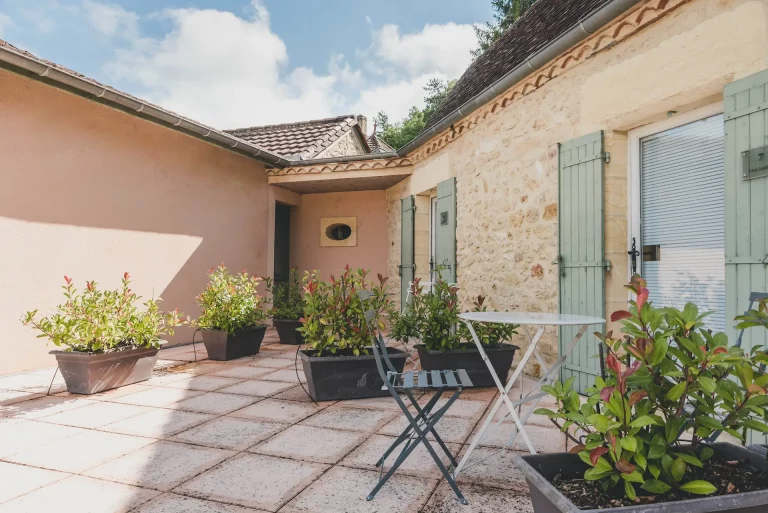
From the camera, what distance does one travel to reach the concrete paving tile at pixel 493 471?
83.9 inches

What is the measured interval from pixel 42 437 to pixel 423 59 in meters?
30.8

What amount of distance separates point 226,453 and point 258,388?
147cm

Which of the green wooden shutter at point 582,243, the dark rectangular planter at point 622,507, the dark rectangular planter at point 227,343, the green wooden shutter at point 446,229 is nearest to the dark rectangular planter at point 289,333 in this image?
the dark rectangular planter at point 227,343

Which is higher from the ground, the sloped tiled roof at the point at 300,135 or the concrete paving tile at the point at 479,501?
the sloped tiled roof at the point at 300,135

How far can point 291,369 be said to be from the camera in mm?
4711

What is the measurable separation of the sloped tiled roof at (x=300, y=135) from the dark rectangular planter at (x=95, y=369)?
4.58 m

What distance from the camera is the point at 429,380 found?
83.6 inches

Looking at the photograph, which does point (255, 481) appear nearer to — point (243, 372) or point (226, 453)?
point (226, 453)

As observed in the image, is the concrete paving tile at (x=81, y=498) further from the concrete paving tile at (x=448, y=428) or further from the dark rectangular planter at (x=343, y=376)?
the dark rectangular planter at (x=343, y=376)

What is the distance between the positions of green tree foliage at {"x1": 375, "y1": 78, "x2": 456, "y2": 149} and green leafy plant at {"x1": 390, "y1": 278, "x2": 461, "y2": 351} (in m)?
14.7

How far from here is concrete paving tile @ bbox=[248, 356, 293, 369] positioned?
16.1 ft

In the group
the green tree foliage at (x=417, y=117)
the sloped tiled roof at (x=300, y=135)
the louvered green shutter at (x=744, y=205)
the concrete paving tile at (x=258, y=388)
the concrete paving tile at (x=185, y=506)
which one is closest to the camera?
the concrete paving tile at (x=185, y=506)

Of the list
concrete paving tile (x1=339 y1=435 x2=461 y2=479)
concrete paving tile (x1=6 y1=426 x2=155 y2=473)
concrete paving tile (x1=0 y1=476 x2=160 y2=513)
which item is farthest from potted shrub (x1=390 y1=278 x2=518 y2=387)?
concrete paving tile (x1=0 y1=476 x2=160 y2=513)

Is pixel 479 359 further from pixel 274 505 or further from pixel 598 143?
pixel 274 505
